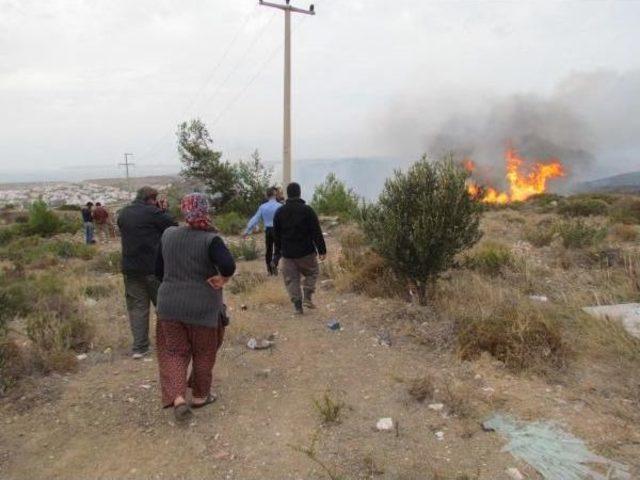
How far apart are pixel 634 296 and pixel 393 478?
5.14 meters

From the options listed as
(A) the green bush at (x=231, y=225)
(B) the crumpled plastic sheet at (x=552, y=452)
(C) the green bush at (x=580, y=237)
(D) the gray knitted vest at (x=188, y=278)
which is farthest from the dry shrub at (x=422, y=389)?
(A) the green bush at (x=231, y=225)

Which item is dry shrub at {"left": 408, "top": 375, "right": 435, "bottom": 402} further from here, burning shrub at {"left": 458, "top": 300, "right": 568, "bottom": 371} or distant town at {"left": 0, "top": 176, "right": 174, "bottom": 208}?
distant town at {"left": 0, "top": 176, "right": 174, "bottom": 208}

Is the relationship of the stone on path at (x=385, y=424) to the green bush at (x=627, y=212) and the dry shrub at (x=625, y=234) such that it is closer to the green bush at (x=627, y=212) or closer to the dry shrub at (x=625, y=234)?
the dry shrub at (x=625, y=234)

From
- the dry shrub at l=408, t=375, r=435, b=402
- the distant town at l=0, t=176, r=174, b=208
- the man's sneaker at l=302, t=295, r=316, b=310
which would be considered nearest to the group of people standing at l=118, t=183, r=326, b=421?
the dry shrub at l=408, t=375, r=435, b=402

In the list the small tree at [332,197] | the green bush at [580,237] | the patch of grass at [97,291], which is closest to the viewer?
the patch of grass at [97,291]

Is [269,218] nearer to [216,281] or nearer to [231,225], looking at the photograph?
[216,281]

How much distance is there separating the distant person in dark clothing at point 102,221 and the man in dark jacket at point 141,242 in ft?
48.7

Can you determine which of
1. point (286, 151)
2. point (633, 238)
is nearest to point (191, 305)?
point (633, 238)

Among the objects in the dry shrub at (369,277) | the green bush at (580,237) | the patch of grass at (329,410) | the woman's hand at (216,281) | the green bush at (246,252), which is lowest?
the green bush at (246,252)

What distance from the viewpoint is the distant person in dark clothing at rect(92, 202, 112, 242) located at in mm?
19219

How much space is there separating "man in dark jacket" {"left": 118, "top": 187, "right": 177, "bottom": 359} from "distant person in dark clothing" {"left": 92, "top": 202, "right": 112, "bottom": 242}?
48.7 feet

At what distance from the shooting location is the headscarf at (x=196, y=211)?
4.11m

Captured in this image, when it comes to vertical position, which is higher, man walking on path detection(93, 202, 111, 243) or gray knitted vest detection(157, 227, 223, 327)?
gray knitted vest detection(157, 227, 223, 327)

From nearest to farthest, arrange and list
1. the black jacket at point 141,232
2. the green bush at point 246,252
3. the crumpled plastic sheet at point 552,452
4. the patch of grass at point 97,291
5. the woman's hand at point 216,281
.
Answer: the crumpled plastic sheet at point 552,452, the woman's hand at point 216,281, the black jacket at point 141,232, the patch of grass at point 97,291, the green bush at point 246,252
